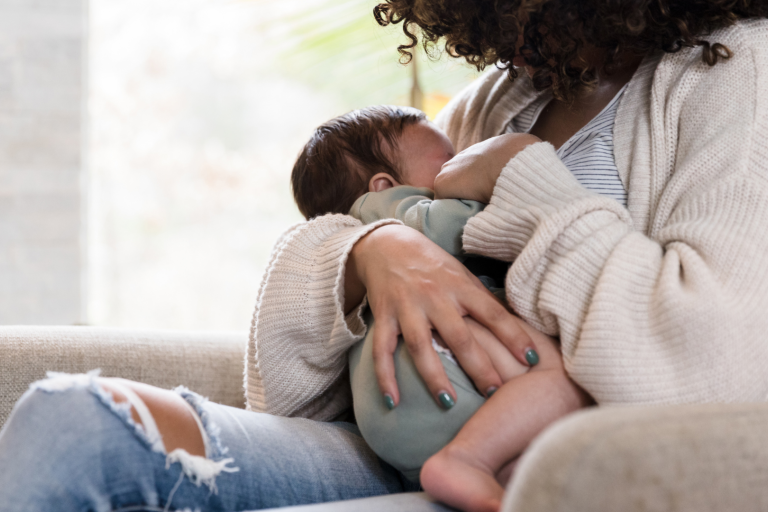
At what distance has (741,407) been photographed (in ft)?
1.71

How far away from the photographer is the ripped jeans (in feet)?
2.02

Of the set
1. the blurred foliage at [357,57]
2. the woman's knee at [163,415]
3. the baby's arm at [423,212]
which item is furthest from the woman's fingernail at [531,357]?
the blurred foliage at [357,57]

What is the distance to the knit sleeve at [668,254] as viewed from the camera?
660mm

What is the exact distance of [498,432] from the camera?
70 cm

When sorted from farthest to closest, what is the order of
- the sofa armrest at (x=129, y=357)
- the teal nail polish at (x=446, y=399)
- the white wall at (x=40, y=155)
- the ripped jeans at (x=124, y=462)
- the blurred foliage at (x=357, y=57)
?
the white wall at (x=40, y=155)
the blurred foliage at (x=357, y=57)
the sofa armrest at (x=129, y=357)
the teal nail polish at (x=446, y=399)
the ripped jeans at (x=124, y=462)

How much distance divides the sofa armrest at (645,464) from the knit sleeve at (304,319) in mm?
469

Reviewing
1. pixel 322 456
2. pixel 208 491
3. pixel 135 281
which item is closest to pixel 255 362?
pixel 322 456

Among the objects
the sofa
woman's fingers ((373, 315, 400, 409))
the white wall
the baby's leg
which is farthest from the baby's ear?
the white wall

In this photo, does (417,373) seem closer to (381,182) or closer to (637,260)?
(637,260)

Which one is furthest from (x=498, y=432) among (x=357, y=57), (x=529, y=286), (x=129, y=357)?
(x=357, y=57)

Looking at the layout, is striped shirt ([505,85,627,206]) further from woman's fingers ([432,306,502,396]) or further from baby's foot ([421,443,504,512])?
baby's foot ([421,443,504,512])

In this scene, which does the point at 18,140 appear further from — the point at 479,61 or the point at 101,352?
the point at 479,61

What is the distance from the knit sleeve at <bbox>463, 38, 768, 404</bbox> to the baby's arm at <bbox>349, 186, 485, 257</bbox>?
7cm

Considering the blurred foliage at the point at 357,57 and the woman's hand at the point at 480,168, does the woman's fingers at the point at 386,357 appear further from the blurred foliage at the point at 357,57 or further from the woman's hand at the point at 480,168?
the blurred foliage at the point at 357,57
